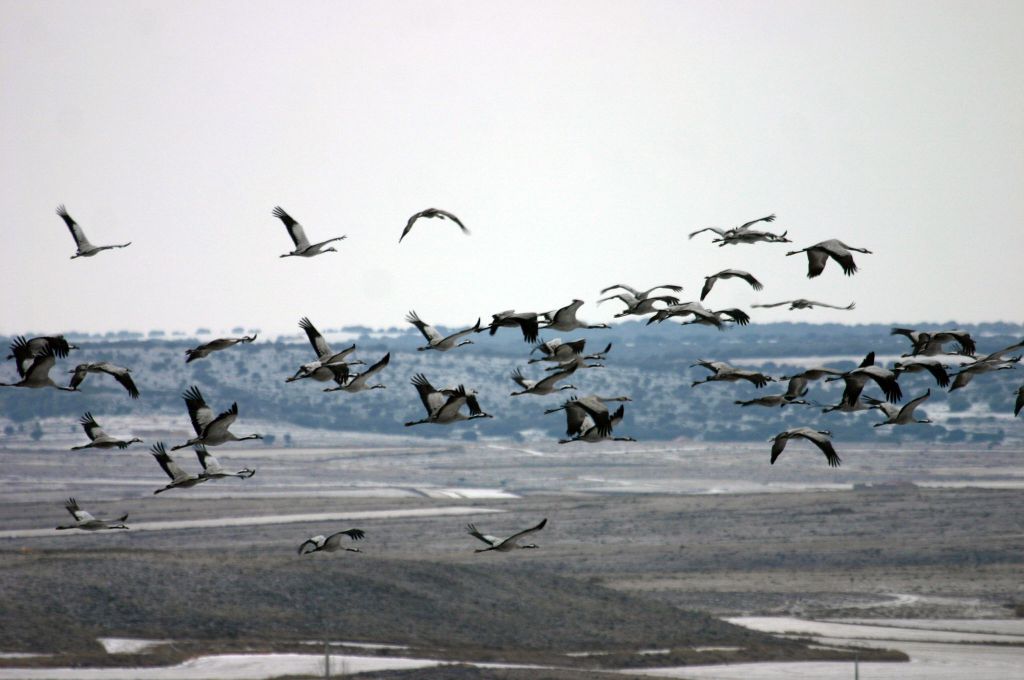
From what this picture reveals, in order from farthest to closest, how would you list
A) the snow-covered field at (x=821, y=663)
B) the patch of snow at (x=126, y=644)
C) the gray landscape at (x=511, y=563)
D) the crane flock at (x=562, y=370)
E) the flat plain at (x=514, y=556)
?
1. the flat plain at (x=514, y=556)
2. the gray landscape at (x=511, y=563)
3. the patch of snow at (x=126, y=644)
4. the snow-covered field at (x=821, y=663)
5. the crane flock at (x=562, y=370)

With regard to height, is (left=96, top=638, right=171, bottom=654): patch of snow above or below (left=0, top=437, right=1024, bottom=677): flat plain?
above

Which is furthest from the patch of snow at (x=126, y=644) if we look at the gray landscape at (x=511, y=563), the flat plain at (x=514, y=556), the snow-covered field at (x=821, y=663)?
the flat plain at (x=514, y=556)

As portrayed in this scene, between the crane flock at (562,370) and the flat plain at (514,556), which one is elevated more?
the crane flock at (562,370)

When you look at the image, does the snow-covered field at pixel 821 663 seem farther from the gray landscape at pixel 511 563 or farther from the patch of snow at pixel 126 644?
the gray landscape at pixel 511 563

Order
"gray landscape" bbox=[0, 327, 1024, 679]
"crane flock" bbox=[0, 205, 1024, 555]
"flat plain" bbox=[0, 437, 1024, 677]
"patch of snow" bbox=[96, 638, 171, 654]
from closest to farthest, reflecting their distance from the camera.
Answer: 1. "crane flock" bbox=[0, 205, 1024, 555]
2. "patch of snow" bbox=[96, 638, 171, 654]
3. "gray landscape" bbox=[0, 327, 1024, 679]
4. "flat plain" bbox=[0, 437, 1024, 677]

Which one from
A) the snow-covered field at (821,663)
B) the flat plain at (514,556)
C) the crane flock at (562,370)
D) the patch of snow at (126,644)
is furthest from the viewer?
the flat plain at (514,556)

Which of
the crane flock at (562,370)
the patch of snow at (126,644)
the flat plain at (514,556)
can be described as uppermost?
the crane flock at (562,370)

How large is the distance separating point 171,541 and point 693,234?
82.2m

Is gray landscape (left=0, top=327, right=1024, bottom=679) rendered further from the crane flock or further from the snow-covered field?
the crane flock

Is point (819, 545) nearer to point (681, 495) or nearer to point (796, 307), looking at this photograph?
point (681, 495)

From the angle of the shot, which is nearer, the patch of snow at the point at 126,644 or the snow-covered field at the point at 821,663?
the snow-covered field at the point at 821,663

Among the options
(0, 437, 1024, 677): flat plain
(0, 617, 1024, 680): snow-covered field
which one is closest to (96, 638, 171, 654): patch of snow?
(0, 617, 1024, 680): snow-covered field

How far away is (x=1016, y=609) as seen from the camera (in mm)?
77125

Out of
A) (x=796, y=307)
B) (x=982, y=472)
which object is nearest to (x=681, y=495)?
(x=982, y=472)
